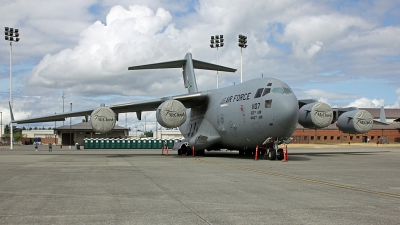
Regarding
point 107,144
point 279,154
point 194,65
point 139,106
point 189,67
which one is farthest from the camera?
point 107,144

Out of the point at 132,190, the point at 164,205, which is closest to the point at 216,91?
the point at 132,190

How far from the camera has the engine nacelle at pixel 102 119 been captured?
1031 inches

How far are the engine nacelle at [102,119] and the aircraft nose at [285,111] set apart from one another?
35.1 feet

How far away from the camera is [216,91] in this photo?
95.2 ft

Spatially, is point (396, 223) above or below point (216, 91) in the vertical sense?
below

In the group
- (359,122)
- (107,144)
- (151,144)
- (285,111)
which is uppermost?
(285,111)

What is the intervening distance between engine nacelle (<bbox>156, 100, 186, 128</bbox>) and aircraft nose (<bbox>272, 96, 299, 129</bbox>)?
6.38 metres

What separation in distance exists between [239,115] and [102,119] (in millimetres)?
8754

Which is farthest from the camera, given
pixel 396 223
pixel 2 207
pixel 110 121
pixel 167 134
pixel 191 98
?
pixel 167 134

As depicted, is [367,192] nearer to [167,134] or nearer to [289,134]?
[289,134]

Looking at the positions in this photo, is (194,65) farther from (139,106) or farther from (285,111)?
(285,111)

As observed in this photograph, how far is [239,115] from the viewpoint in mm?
24906

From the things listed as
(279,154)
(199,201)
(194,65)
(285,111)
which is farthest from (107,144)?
(199,201)

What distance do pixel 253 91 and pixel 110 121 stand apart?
9432 millimetres
